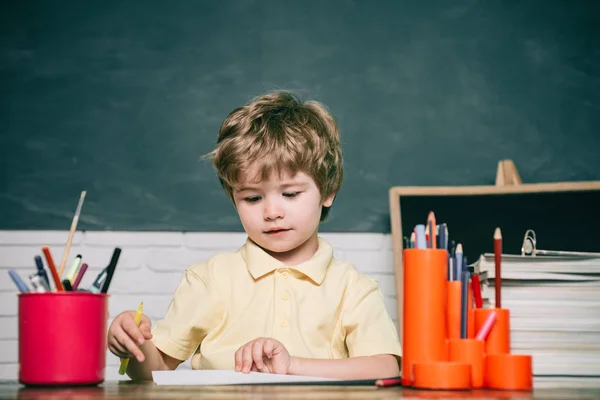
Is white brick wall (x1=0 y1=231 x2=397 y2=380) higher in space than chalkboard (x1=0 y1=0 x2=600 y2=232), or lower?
lower

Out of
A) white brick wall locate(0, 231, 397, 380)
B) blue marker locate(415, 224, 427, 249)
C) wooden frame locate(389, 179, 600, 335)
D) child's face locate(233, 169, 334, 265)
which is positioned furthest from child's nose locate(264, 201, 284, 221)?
white brick wall locate(0, 231, 397, 380)

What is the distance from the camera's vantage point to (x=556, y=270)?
1.30 meters

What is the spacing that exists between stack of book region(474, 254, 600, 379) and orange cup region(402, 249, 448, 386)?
0.45 m

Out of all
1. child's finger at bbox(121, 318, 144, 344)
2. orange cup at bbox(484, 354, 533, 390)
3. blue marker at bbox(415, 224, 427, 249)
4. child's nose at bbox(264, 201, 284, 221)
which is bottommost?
orange cup at bbox(484, 354, 533, 390)

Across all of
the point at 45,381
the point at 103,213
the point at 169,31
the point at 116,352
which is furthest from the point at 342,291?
the point at 169,31

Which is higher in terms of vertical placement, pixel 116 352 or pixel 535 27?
pixel 535 27

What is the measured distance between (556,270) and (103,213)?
1.27 m

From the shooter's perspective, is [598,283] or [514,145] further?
[514,145]

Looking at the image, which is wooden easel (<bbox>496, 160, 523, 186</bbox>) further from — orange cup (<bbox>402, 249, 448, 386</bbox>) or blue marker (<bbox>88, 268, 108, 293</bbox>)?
blue marker (<bbox>88, 268, 108, 293</bbox>)

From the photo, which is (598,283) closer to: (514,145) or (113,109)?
→ (514,145)

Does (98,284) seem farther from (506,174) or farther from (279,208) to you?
(506,174)

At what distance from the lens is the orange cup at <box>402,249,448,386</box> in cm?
86

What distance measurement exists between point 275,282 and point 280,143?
0.84ft

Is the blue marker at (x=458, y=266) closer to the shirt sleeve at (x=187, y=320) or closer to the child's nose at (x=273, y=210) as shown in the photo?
the child's nose at (x=273, y=210)
